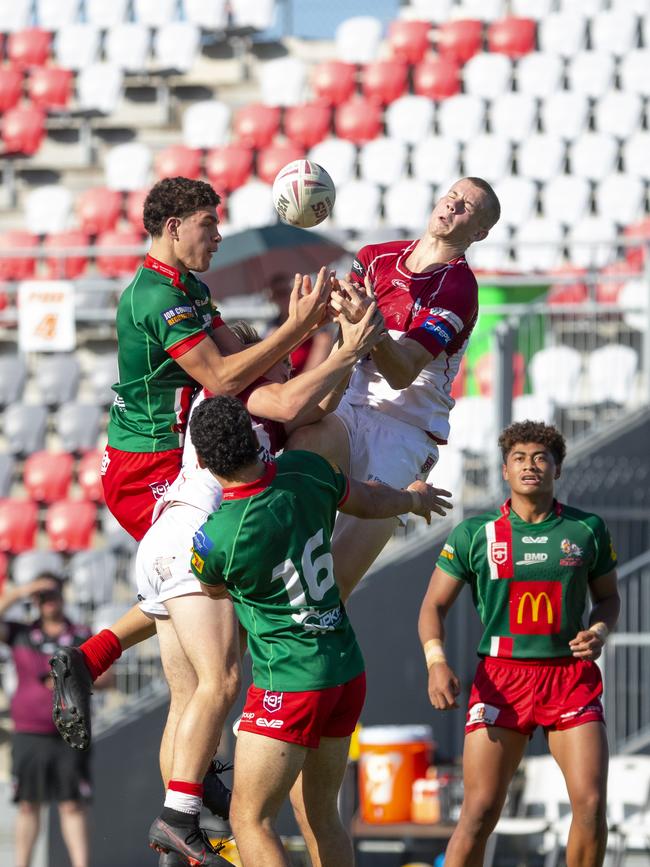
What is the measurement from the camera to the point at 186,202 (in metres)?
5.30

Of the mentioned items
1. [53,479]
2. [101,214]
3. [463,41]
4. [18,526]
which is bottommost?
[18,526]

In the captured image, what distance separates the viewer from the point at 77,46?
19484mm

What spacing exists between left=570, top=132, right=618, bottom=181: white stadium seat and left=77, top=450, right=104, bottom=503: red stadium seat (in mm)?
6479

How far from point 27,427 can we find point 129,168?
4681 mm

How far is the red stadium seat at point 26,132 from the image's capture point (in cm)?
1820

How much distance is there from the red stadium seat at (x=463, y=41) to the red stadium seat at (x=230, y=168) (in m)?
2.83

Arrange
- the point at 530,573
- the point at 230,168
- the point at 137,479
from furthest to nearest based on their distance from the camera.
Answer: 1. the point at 230,168
2. the point at 530,573
3. the point at 137,479

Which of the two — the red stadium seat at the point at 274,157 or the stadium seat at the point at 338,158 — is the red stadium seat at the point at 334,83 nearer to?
the red stadium seat at the point at 274,157

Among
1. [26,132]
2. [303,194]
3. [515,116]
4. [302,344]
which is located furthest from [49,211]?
[303,194]

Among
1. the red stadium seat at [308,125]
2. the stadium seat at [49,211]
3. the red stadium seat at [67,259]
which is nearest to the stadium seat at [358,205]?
the red stadium seat at [308,125]

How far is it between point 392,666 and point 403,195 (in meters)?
6.96

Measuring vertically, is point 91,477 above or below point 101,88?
below

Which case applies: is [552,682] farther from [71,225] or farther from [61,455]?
[71,225]

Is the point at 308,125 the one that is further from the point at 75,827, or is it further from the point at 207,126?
the point at 75,827
